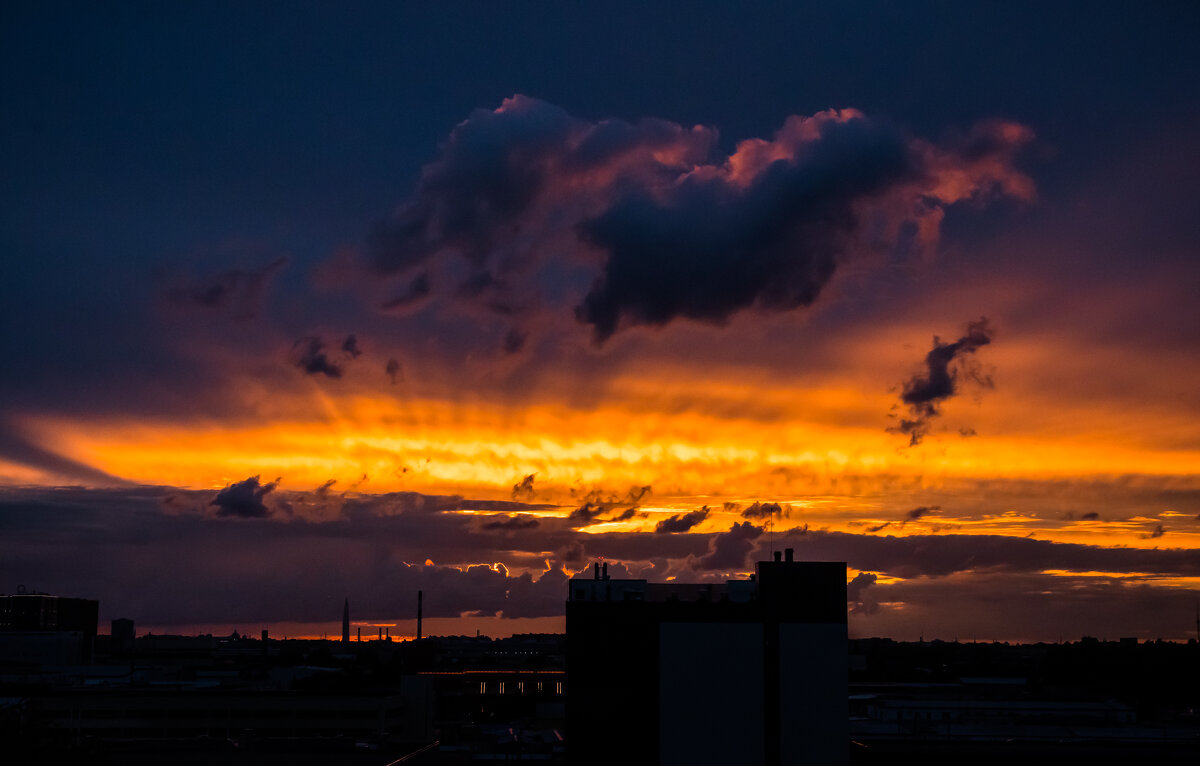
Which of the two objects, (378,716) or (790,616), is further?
(378,716)

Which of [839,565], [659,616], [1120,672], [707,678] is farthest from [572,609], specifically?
[1120,672]

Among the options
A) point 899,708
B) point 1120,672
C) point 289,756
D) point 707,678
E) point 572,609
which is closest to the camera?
point 707,678

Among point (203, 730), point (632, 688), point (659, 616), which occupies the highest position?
point (659, 616)

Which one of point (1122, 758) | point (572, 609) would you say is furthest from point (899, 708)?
point (572, 609)

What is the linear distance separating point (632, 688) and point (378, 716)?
74301 mm

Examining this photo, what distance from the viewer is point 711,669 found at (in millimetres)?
57500

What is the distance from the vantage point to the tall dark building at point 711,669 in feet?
186

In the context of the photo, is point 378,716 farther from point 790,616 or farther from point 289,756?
point 790,616

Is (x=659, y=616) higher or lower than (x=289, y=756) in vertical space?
higher

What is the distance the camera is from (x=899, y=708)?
101875 mm

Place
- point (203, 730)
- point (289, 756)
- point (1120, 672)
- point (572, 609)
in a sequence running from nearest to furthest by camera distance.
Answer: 1. point (572, 609)
2. point (289, 756)
3. point (203, 730)
4. point (1120, 672)

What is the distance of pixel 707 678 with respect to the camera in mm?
57500

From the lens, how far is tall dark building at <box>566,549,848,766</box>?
2235 inches

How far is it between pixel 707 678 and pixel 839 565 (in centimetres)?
1056
